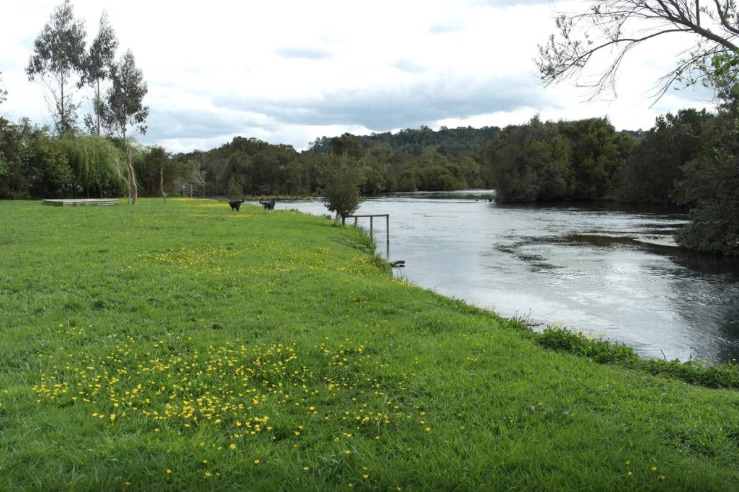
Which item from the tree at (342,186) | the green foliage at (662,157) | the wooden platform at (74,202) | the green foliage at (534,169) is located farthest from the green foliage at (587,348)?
the green foliage at (534,169)

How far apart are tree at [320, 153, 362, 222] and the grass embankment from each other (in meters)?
19.5

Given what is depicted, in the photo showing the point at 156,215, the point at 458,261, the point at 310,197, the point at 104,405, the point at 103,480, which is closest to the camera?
the point at 103,480

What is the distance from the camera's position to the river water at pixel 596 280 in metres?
12.7

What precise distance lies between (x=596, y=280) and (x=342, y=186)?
50.2 feet

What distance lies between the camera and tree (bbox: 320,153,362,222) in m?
30.2

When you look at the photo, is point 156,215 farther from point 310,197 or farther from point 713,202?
point 310,197

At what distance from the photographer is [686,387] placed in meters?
6.71

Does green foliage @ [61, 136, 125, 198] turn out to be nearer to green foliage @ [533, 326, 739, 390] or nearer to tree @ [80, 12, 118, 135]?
tree @ [80, 12, 118, 135]

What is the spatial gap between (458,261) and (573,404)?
59.8 feet

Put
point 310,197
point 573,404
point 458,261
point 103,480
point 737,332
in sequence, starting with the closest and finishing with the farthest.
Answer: point 103,480, point 573,404, point 737,332, point 458,261, point 310,197

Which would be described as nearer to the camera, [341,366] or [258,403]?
[258,403]

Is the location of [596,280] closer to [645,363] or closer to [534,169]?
[645,363]

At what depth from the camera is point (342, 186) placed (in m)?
30.2

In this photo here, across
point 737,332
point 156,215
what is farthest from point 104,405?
point 156,215
